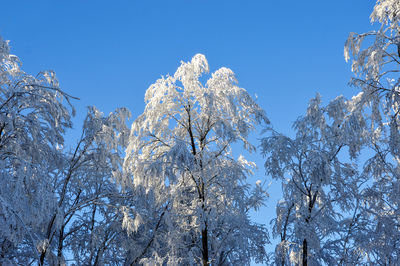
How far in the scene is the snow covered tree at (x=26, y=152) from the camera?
6.27 meters

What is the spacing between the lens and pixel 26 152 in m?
8.88

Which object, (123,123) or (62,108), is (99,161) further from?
(62,108)

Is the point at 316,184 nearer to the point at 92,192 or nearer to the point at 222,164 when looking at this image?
the point at 222,164

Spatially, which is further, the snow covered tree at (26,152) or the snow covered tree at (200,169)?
the snow covered tree at (200,169)

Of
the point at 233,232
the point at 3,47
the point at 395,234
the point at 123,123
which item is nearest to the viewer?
the point at 3,47

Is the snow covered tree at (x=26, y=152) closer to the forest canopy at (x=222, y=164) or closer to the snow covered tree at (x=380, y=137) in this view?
the forest canopy at (x=222, y=164)

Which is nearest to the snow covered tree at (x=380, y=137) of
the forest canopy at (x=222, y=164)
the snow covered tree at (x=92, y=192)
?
the forest canopy at (x=222, y=164)

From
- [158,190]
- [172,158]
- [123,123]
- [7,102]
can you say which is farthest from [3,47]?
[158,190]

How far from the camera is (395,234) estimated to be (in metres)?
8.95

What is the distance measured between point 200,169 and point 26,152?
385 centimetres

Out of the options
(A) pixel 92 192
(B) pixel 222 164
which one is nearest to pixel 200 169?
(B) pixel 222 164

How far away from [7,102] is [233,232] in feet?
19.0

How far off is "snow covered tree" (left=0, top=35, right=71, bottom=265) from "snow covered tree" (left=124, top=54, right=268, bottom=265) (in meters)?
2.23

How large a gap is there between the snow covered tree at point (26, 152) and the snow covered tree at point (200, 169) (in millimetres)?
2229
